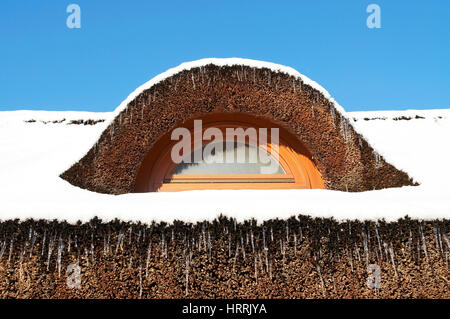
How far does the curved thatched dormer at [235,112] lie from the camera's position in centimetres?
371

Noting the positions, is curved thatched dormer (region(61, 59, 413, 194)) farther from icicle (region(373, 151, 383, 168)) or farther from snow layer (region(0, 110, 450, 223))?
snow layer (region(0, 110, 450, 223))

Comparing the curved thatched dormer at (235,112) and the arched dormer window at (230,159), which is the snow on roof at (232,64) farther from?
the arched dormer window at (230,159)

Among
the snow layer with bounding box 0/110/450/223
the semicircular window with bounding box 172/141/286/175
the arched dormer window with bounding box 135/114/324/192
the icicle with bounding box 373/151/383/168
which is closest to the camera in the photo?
the snow layer with bounding box 0/110/450/223

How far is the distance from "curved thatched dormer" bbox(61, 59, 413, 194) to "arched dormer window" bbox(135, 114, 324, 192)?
0.21 m

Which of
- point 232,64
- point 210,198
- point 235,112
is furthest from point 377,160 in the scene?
point 210,198

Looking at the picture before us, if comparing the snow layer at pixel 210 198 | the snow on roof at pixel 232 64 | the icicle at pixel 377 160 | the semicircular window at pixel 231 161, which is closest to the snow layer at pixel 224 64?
the snow on roof at pixel 232 64

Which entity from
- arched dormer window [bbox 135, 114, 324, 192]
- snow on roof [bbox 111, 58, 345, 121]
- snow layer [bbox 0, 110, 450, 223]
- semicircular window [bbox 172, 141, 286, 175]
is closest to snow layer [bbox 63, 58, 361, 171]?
snow on roof [bbox 111, 58, 345, 121]

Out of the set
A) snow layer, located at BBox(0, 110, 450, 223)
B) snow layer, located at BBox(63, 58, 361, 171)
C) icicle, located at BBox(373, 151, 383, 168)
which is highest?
snow layer, located at BBox(63, 58, 361, 171)

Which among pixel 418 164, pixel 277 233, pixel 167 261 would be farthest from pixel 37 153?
pixel 418 164

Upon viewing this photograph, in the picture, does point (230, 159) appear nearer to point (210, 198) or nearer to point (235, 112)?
point (235, 112)

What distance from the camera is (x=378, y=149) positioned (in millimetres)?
3766

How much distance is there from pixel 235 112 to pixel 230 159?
722 millimetres

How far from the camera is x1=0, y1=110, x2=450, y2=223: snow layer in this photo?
7.98ft
